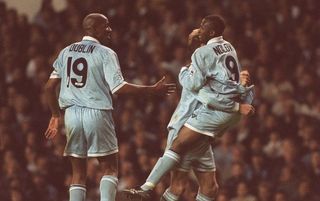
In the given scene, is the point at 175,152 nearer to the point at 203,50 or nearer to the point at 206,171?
the point at 206,171

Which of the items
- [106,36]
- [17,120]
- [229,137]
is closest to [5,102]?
[17,120]

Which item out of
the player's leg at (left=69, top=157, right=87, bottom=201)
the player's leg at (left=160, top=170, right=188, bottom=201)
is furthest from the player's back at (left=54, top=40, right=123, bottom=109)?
the player's leg at (left=160, top=170, right=188, bottom=201)

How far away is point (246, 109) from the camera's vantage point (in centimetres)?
1006

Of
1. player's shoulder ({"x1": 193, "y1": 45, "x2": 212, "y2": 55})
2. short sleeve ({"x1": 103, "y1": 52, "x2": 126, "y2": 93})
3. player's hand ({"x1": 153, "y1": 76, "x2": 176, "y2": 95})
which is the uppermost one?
player's shoulder ({"x1": 193, "y1": 45, "x2": 212, "y2": 55})

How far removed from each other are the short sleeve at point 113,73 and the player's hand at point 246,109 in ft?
3.51

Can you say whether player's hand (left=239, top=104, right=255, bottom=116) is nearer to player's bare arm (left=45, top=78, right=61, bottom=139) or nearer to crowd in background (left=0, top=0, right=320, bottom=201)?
player's bare arm (left=45, top=78, right=61, bottom=139)

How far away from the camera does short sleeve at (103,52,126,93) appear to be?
981cm

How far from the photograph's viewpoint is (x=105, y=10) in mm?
16219

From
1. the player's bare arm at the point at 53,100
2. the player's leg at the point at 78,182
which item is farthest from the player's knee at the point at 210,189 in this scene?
the player's bare arm at the point at 53,100

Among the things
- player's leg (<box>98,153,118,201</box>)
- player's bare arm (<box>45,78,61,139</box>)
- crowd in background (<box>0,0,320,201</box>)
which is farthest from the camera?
crowd in background (<box>0,0,320,201</box>)

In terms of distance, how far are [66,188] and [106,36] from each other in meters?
4.37

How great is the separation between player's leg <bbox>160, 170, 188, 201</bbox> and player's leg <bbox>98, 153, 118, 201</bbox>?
0.65 meters

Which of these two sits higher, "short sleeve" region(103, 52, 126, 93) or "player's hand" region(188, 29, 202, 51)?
"player's hand" region(188, 29, 202, 51)

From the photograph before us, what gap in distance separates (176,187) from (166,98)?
4056 mm
